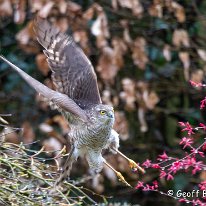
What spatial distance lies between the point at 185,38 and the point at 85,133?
155cm

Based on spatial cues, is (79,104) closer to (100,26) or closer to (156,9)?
(100,26)

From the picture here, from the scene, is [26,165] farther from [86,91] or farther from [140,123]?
[140,123]

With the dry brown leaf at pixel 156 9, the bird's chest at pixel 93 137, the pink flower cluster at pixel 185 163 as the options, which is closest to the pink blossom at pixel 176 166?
the pink flower cluster at pixel 185 163

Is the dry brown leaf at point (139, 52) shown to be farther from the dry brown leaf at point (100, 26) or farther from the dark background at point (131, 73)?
the dry brown leaf at point (100, 26)

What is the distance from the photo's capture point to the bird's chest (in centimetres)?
315

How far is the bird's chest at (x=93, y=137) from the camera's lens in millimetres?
3146

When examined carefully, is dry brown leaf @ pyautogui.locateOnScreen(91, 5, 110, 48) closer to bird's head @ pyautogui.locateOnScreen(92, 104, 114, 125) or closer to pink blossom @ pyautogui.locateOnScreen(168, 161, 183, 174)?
bird's head @ pyautogui.locateOnScreen(92, 104, 114, 125)

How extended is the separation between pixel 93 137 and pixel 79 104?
18 centimetres

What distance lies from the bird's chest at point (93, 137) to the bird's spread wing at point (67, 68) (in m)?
0.14

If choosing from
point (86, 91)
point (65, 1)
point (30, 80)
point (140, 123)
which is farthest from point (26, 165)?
point (140, 123)

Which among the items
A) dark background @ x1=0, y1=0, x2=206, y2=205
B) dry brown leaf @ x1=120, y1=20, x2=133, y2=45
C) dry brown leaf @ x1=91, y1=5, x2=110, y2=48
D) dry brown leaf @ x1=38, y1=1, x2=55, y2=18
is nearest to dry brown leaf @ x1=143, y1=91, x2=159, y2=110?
dark background @ x1=0, y1=0, x2=206, y2=205

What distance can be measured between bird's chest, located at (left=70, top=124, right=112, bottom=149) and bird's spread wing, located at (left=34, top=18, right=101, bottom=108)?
0.46ft

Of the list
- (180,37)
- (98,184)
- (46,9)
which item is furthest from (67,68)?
(98,184)

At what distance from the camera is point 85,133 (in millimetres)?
3152
